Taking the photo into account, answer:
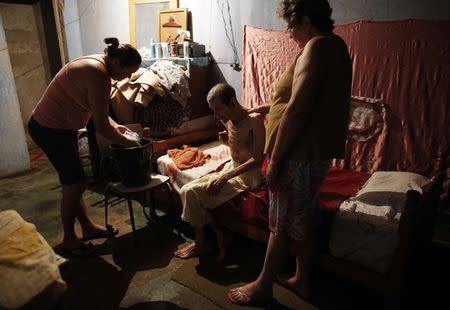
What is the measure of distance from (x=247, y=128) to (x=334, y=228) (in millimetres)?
898

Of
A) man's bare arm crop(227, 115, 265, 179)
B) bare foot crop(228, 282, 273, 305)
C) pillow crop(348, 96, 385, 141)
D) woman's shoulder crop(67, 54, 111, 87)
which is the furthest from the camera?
pillow crop(348, 96, 385, 141)

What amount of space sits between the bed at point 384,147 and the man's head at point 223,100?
0.62m

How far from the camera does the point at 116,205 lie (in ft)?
11.9

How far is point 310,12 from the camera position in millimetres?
1649

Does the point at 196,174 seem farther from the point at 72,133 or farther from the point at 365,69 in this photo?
the point at 365,69

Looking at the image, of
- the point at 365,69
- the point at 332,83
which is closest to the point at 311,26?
the point at 332,83

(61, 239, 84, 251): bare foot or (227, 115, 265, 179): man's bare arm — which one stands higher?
(227, 115, 265, 179): man's bare arm

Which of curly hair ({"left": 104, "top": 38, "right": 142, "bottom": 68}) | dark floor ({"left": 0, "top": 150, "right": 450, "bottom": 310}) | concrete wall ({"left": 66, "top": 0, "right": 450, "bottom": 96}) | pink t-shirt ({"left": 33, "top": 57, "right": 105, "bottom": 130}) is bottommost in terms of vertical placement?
dark floor ({"left": 0, "top": 150, "right": 450, "bottom": 310})

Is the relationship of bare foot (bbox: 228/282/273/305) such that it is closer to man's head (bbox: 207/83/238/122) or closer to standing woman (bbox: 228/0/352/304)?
standing woman (bbox: 228/0/352/304)

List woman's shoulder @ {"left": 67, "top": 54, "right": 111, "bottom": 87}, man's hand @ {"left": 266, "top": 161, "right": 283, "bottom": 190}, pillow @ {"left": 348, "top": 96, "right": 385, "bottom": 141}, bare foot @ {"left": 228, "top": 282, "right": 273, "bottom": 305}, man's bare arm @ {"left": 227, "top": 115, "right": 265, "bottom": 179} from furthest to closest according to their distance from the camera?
pillow @ {"left": 348, "top": 96, "right": 385, "bottom": 141} → man's bare arm @ {"left": 227, "top": 115, "right": 265, "bottom": 179} → woman's shoulder @ {"left": 67, "top": 54, "right": 111, "bottom": 87} → bare foot @ {"left": 228, "top": 282, "right": 273, "bottom": 305} → man's hand @ {"left": 266, "top": 161, "right": 283, "bottom": 190}

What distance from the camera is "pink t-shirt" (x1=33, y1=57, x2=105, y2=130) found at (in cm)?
238

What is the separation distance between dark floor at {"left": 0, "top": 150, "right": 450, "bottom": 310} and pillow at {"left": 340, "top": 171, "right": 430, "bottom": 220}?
37cm

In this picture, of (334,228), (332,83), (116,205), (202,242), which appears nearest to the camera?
(332,83)

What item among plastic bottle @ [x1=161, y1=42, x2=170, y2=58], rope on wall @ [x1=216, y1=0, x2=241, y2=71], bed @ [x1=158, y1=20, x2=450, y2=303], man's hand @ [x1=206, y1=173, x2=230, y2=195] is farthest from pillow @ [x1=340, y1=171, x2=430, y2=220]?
plastic bottle @ [x1=161, y1=42, x2=170, y2=58]
